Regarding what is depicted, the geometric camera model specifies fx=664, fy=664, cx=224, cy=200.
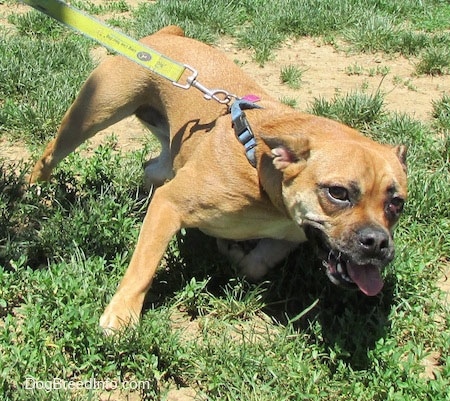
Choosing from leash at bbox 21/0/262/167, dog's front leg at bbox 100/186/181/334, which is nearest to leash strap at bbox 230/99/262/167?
leash at bbox 21/0/262/167

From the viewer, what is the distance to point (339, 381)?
3.34 m

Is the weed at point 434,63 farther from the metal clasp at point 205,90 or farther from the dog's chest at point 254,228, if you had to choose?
the dog's chest at point 254,228

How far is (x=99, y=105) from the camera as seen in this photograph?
167 inches

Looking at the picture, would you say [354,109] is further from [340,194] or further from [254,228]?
[340,194]

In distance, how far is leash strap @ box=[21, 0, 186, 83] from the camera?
12.2 feet

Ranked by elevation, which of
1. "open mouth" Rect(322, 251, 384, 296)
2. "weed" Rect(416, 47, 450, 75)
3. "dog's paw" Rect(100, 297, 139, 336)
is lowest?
"dog's paw" Rect(100, 297, 139, 336)

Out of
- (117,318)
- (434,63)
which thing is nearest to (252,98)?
(117,318)

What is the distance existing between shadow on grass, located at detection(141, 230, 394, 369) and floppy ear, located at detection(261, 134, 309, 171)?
2.76ft

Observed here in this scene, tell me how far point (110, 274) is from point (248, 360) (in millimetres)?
1005

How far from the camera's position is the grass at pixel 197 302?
10.6ft

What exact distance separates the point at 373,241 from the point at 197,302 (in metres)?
1.18

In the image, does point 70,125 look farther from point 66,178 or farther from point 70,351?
point 70,351

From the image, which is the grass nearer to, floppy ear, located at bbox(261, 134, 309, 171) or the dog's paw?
the dog's paw

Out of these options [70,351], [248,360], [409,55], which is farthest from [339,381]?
[409,55]
